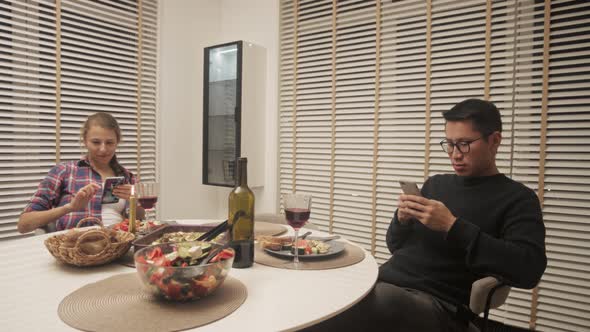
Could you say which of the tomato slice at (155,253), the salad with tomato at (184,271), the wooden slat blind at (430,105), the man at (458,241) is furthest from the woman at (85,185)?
the wooden slat blind at (430,105)

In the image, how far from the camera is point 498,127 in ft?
5.44

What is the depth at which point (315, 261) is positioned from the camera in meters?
1.45

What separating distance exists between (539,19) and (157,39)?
313cm

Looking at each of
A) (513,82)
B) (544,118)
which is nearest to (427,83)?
(513,82)

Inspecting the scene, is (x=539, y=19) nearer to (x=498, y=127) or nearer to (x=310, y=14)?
(x=498, y=127)

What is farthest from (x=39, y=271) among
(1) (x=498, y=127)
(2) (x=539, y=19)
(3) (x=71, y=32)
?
(2) (x=539, y=19)

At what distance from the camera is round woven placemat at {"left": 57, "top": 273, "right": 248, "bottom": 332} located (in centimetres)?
88

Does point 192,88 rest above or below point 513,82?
above

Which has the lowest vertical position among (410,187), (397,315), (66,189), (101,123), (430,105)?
(397,315)

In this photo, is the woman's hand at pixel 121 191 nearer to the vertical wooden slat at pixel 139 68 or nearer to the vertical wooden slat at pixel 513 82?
the vertical wooden slat at pixel 139 68

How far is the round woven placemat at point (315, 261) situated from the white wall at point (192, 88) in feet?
7.73

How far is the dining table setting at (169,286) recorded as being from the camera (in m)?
0.92

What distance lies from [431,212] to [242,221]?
696mm

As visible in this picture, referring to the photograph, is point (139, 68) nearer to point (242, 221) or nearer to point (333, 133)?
point (333, 133)
